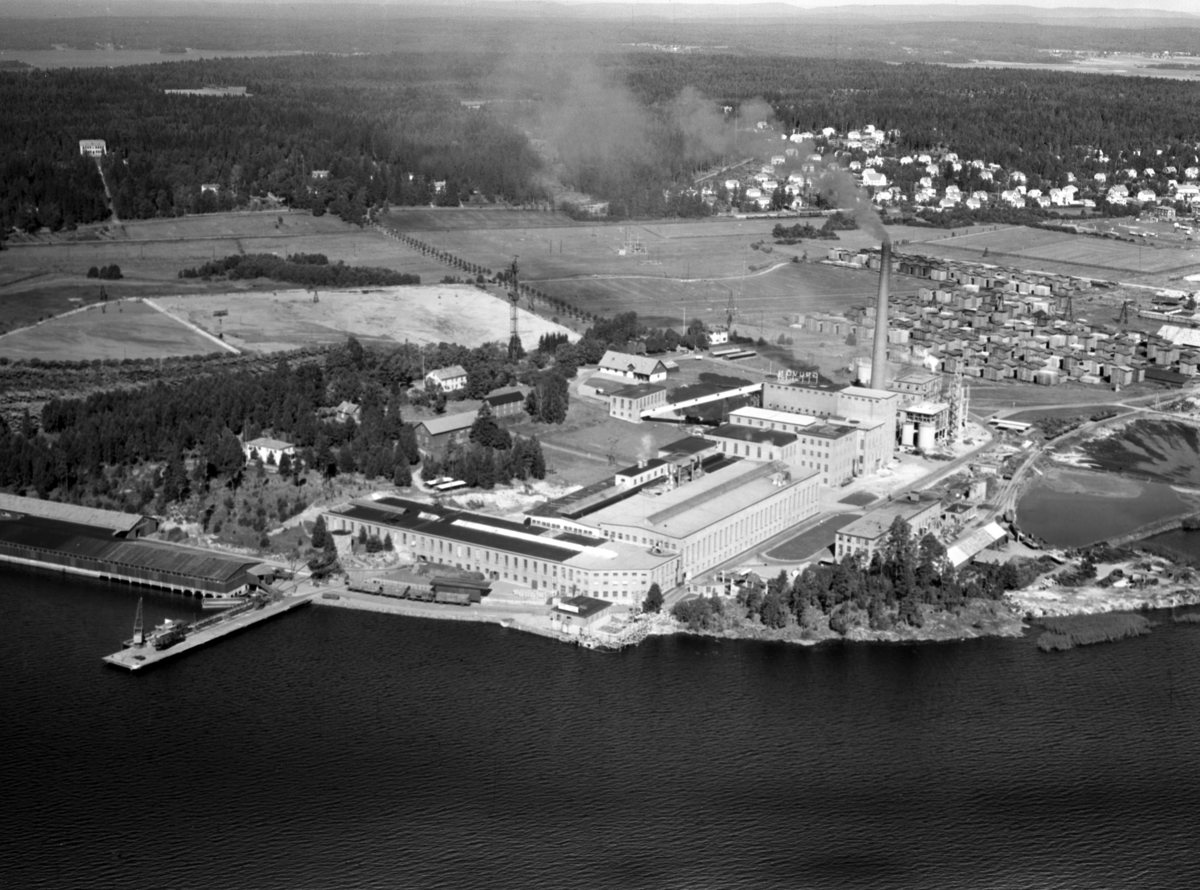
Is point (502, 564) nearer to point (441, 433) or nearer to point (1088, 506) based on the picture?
point (441, 433)

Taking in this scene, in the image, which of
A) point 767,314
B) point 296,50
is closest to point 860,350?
point 767,314

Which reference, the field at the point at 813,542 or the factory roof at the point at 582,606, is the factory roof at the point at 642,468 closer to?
the field at the point at 813,542

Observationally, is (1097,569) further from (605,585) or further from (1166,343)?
(1166,343)

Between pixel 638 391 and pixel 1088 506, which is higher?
pixel 638 391

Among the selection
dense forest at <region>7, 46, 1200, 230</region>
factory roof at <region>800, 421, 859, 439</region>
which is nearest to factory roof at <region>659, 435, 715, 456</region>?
factory roof at <region>800, 421, 859, 439</region>

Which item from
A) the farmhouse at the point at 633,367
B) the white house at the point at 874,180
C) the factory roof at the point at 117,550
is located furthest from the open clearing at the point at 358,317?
the white house at the point at 874,180

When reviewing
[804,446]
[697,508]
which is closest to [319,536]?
[697,508]
